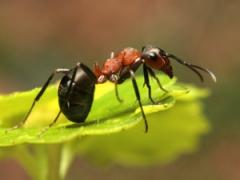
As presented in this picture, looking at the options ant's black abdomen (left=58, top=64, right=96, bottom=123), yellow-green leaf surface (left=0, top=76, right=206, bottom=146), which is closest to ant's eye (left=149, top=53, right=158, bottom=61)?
yellow-green leaf surface (left=0, top=76, right=206, bottom=146)

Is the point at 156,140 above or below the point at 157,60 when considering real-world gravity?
below

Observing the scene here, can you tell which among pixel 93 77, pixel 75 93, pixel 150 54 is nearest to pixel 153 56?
pixel 150 54

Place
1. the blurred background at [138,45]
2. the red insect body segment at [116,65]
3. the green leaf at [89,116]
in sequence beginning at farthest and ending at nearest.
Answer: the blurred background at [138,45], the red insect body segment at [116,65], the green leaf at [89,116]

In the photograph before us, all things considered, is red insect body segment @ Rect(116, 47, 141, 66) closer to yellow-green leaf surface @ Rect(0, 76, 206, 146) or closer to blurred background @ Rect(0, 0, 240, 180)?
yellow-green leaf surface @ Rect(0, 76, 206, 146)

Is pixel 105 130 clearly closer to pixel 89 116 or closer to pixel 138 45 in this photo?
pixel 89 116

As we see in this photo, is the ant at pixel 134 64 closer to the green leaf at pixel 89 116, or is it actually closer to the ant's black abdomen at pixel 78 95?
the green leaf at pixel 89 116

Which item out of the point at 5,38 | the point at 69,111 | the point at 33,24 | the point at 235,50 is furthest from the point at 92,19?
the point at 69,111

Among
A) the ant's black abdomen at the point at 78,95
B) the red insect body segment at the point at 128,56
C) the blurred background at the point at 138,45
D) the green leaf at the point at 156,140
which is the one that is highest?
the ant's black abdomen at the point at 78,95

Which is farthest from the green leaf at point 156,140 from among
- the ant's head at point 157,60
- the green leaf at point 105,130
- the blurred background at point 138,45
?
the blurred background at point 138,45
